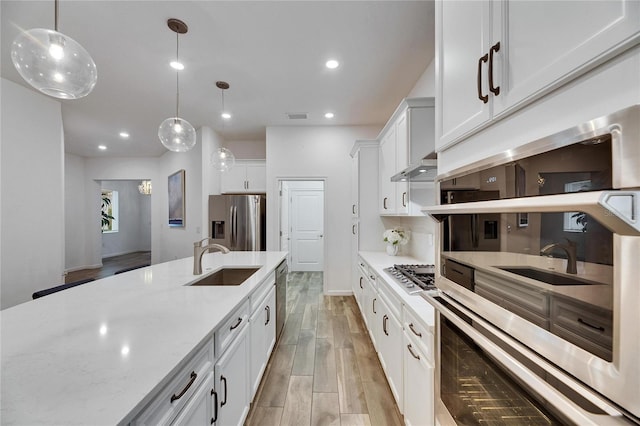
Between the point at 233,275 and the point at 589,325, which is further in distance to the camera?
the point at 233,275

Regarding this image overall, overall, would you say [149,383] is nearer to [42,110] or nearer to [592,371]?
[592,371]

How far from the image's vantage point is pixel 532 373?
0.52 metres

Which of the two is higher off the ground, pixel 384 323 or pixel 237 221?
pixel 237 221

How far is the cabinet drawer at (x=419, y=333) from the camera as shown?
3.82 feet

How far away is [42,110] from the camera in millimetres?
3332

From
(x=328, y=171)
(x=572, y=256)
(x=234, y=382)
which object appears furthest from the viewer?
(x=328, y=171)

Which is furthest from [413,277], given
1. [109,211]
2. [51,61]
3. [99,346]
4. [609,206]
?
[109,211]

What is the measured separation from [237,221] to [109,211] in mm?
7015

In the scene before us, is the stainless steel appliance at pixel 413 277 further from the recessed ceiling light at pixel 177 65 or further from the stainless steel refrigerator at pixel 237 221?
the recessed ceiling light at pixel 177 65

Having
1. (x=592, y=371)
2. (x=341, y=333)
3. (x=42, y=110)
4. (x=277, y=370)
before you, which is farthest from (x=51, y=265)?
(x=592, y=371)

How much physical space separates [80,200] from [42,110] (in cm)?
431

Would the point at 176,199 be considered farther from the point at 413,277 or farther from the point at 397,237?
the point at 413,277

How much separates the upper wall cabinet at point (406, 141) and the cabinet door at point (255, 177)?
2.77 meters

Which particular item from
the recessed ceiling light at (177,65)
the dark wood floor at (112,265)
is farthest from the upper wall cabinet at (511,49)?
the dark wood floor at (112,265)
